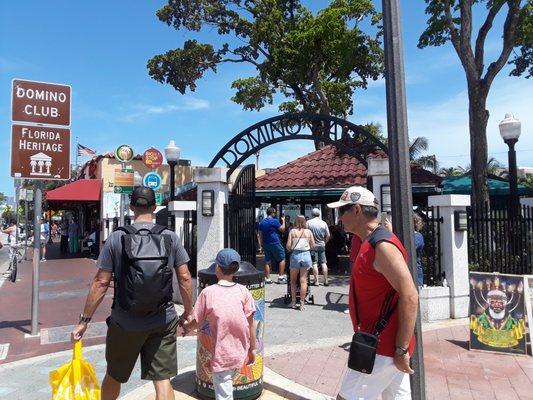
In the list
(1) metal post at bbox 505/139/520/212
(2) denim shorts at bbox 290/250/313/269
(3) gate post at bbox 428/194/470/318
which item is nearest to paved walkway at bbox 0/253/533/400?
(3) gate post at bbox 428/194/470/318

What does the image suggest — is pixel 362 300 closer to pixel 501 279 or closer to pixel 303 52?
pixel 501 279

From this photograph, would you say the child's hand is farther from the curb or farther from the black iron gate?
the black iron gate

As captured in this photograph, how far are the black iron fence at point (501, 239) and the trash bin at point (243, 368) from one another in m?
5.14

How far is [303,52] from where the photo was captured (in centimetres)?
1599

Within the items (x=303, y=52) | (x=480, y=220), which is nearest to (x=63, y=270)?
(x=303, y=52)

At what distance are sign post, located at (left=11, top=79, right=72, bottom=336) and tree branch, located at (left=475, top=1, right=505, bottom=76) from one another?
9.12 meters

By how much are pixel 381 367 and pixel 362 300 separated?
0.38 meters

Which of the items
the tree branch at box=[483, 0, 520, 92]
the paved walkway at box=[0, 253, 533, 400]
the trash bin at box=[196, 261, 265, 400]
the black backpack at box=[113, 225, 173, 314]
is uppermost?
the tree branch at box=[483, 0, 520, 92]

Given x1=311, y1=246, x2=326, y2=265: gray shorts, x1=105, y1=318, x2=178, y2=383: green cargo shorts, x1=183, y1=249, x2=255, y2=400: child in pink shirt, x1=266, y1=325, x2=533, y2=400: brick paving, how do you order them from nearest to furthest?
x1=105, y1=318, x2=178, y2=383: green cargo shorts < x1=183, y1=249, x2=255, y2=400: child in pink shirt < x1=266, y1=325, x2=533, y2=400: brick paving < x1=311, y1=246, x2=326, y2=265: gray shorts

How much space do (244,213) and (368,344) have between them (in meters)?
6.74

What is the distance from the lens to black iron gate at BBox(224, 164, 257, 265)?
8.89m

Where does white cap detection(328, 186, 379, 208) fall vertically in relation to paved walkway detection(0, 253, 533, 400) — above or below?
above

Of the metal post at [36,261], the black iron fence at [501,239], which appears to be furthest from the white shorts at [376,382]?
the black iron fence at [501,239]

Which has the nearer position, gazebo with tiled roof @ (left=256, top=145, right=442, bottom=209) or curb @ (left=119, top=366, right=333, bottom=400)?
curb @ (left=119, top=366, right=333, bottom=400)
